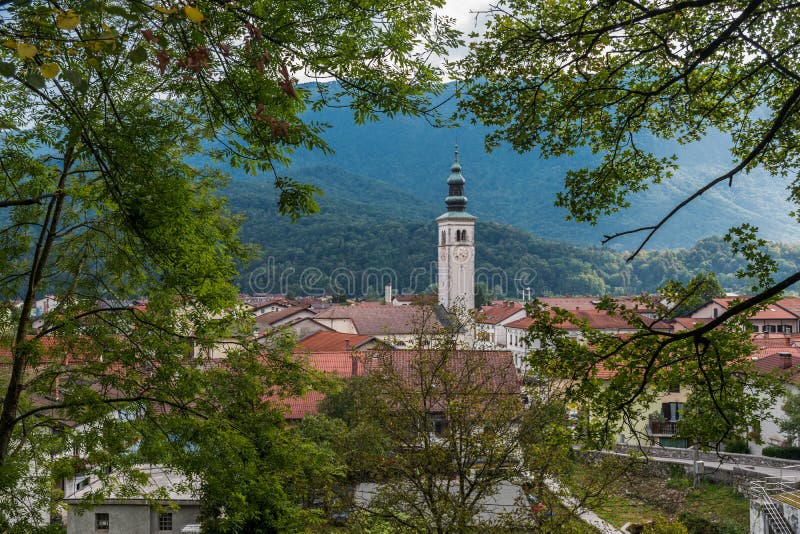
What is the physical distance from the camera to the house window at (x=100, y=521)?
60.4 ft

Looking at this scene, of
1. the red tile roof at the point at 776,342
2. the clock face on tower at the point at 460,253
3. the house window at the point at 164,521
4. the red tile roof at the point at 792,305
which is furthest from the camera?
the clock face on tower at the point at 460,253

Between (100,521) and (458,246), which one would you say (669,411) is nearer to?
(100,521)

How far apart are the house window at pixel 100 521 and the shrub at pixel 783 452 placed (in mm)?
24239

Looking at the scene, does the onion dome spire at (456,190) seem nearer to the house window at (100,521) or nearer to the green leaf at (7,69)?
the house window at (100,521)

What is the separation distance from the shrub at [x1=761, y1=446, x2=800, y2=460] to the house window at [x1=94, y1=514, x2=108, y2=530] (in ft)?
79.5

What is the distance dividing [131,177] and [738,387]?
5135 mm

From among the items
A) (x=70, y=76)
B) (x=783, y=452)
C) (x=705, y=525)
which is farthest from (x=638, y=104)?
(x=783, y=452)

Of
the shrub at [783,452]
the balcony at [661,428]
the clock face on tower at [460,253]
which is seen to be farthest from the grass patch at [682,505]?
the clock face on tower at [460,253]

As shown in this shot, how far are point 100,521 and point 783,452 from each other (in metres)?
25.1

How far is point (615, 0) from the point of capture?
5.41 meters

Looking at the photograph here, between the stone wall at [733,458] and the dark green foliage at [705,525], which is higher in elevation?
the stone wall at [733,458]

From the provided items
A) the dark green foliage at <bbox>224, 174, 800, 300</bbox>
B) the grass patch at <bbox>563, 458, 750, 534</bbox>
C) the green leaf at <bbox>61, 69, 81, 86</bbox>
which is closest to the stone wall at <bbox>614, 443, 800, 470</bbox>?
the grass patch at <bbox>563, 458, 750, 534</bbox>

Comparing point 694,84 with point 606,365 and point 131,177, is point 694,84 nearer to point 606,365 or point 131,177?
point 606,365

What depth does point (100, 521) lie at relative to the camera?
1852 centimetres
